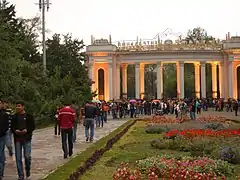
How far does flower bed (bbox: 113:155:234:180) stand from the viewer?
9.54 meters

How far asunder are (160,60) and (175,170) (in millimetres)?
58763

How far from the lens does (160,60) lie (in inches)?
2702

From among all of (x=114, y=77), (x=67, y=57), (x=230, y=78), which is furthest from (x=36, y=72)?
(x=230, y=78)

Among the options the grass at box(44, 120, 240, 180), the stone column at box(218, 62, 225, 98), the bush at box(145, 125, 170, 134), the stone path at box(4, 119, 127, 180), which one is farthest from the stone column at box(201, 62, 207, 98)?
the grass at box(44, 120, 240, 180)

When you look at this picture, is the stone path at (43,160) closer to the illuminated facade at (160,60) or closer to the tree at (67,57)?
the tree at (67,57)

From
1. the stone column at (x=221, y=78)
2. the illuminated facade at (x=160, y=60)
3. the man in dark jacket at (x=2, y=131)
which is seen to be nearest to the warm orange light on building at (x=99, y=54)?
the illuminated facade at (x=160, y=60)

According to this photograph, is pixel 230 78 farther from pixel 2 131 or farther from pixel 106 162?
pixel 2 131

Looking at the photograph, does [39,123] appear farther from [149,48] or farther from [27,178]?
[149,48]

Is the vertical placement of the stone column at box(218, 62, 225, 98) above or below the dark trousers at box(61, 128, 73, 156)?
above

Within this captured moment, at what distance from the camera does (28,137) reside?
10922 mm

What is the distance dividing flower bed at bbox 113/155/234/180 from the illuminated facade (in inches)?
2226

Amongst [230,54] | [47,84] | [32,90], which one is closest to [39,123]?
[32,90]

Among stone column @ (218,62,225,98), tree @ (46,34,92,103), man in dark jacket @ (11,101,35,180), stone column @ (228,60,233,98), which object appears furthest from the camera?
stone column @ (218,62,225,98)

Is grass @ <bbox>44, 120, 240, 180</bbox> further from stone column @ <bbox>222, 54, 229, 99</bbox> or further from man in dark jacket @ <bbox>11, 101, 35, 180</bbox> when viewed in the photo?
stone column @ <bbox>222, 54, 229, 99</bbox>
